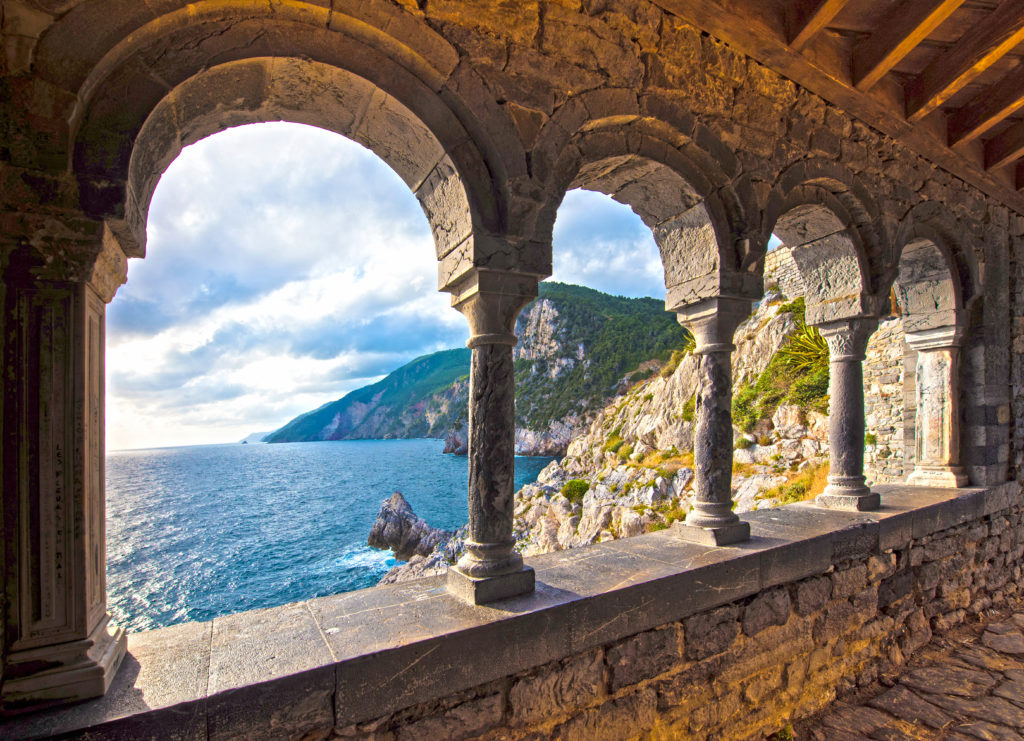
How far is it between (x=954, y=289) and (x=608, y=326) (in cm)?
3666

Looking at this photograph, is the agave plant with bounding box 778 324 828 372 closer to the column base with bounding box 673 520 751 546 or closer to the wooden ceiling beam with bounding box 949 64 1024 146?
the wooden ceiling beam with bounding box 949 64 1024 146

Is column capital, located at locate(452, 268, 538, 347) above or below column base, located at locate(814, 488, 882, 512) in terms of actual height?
above

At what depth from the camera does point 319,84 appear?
88.1 inches

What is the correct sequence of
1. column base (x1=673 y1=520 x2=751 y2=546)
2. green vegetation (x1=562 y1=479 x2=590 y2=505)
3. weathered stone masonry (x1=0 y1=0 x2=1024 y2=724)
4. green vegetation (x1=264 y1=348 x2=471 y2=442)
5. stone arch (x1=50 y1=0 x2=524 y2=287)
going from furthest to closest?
green vegetation (x1=264 y1=348 x2=471 y2=442), green vegetation (x1=562 y1=479 x2=590 y2=505), column base (x1=673 y1=520 x2=751 y2=546), stone arch (x1=50 y1=0 x2=524 y2=287), weathered stone masonry (x1=0 y1=0 x2=1024 y2=724)

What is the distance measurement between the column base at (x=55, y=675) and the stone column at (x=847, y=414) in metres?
4.39

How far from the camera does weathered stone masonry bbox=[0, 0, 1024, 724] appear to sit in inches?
62.6

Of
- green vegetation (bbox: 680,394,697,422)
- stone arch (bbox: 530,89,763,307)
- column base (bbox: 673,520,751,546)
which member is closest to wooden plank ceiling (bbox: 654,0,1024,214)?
stone arch (bbox: 530,89,763,307)

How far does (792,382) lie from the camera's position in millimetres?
11438

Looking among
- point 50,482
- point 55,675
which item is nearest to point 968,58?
point 50,482

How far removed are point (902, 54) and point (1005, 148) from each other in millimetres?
2416

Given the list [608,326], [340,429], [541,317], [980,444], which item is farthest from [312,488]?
[340,429]

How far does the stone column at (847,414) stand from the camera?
401cm

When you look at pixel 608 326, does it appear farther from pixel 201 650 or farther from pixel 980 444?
pixel 201 650

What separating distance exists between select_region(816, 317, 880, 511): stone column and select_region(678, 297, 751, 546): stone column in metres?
1.39
